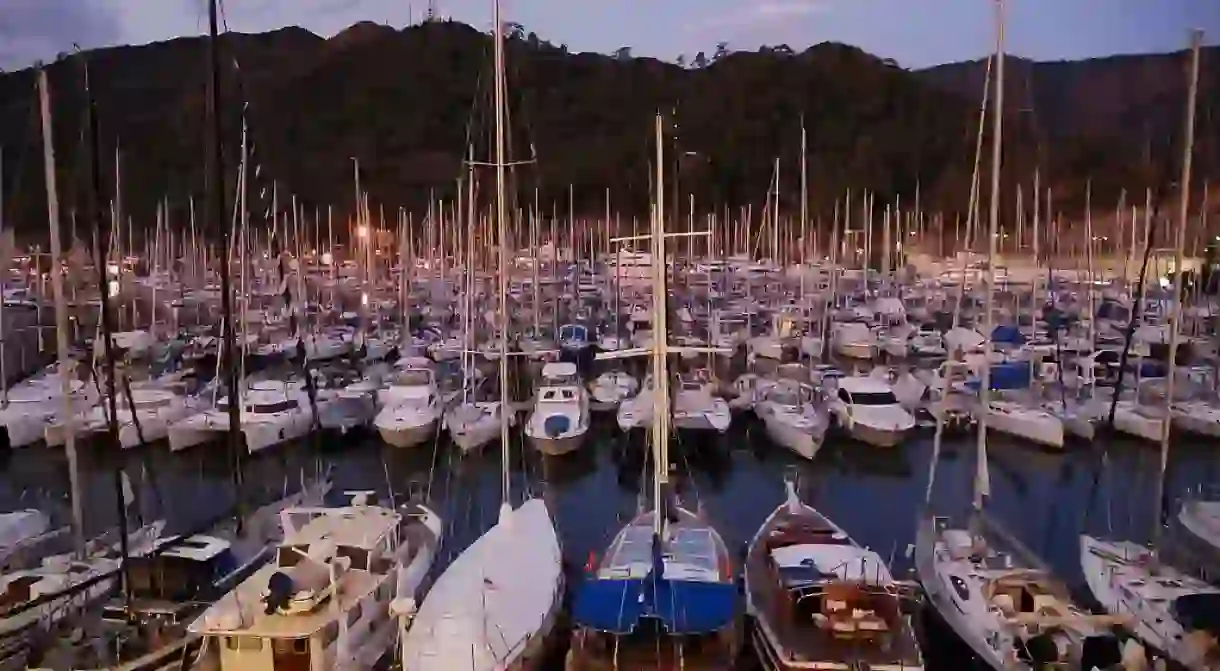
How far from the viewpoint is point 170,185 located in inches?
1109

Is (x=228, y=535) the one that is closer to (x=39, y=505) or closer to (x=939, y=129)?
(x=39, y=505)

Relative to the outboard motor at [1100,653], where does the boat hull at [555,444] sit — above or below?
below

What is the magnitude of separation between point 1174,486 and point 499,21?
7.18 meters

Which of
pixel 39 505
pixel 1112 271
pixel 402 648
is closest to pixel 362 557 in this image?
pixel 402 648

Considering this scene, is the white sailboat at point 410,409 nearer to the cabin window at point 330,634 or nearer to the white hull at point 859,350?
the cabin window at point 330,634

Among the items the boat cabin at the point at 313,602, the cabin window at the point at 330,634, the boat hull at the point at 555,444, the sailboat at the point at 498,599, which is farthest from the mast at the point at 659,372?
the boat hull at the point at 555,444

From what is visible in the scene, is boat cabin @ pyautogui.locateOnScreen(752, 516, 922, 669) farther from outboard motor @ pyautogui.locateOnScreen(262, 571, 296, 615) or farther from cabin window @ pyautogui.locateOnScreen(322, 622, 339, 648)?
outboard motor @ pyautogui.locateOnScreen(262, 571, 296, 615)

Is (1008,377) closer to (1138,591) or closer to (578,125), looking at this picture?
(1138,591)

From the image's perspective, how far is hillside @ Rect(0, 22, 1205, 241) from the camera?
87.6 ft

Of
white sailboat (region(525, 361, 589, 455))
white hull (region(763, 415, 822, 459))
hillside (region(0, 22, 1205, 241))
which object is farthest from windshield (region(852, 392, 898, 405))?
hillside (region(0, 22, 1205, 241))

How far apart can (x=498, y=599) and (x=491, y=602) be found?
0.23ft

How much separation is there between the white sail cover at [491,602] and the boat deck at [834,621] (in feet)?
4.35

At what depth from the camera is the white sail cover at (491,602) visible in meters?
5.07

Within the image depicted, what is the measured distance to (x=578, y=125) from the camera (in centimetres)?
4497
